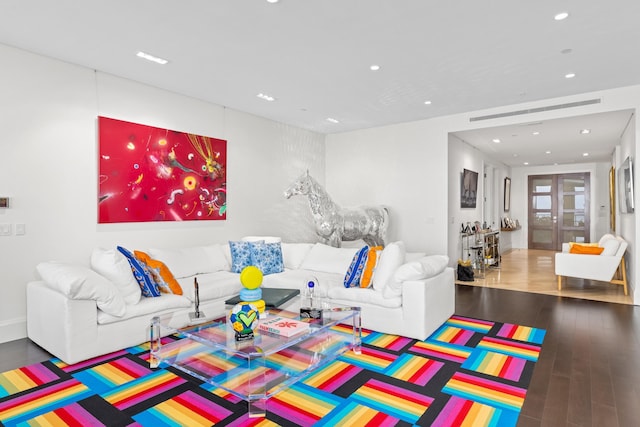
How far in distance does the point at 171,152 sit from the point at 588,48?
15.2 feet

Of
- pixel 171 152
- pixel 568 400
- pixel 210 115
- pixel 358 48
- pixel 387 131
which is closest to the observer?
pixel 568 400

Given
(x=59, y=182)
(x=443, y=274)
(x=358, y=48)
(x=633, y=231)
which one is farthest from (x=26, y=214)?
(x=633, y=231)

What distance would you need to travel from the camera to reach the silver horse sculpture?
5832mm

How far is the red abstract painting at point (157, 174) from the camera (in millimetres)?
4281

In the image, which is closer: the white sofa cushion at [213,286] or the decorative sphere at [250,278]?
the decorative sphere at [250,278]

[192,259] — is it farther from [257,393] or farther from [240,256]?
[257,393]

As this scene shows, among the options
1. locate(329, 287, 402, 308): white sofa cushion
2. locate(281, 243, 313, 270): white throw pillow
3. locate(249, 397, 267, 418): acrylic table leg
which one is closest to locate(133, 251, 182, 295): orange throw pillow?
locate(329, 287, 402, 308): white sofa cushion

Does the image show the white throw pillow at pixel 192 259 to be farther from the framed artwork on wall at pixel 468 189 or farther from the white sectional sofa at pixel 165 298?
the framed artwork on wall at pixel 468 189

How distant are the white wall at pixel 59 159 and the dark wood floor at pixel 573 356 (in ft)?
2.87

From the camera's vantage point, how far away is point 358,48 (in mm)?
3678

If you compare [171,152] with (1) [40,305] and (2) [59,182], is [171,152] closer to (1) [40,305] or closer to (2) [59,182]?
(2) [59,182]

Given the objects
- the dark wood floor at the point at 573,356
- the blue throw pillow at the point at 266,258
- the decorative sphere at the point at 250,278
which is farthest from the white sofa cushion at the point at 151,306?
the blue throw pillow at the point at 266,258

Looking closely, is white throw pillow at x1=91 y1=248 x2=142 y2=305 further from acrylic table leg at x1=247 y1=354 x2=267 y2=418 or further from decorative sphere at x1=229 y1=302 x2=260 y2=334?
acrylic table leg at x1=247 y1=354 x2=267 y2=418

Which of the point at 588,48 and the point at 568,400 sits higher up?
the point at 588,48
